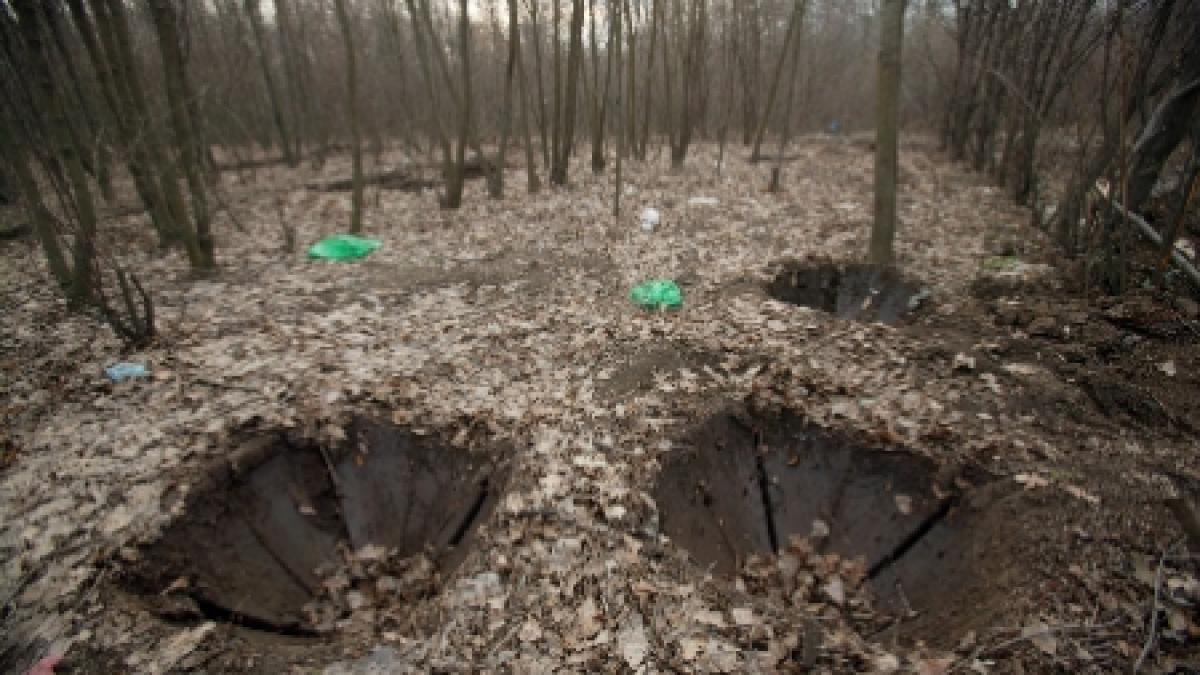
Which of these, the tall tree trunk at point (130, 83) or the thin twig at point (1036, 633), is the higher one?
the tall tree trunk at point (130, 83)

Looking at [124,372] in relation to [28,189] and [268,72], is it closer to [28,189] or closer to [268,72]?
[28,189]

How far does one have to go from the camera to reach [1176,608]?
2.52 m

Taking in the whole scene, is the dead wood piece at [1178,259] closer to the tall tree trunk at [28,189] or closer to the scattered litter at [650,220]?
the scattered litter at [650,220]

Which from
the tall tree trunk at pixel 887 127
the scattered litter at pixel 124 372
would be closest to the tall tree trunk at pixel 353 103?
the scattered litter at pixel 124 372

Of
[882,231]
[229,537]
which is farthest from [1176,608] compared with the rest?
[229,537]

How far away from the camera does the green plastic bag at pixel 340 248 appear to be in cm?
707

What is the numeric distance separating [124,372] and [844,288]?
21.7ft

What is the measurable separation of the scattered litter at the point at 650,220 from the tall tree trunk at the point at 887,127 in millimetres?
2843

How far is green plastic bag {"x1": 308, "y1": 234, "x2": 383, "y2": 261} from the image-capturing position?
7070mm

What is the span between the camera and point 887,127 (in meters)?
5.64

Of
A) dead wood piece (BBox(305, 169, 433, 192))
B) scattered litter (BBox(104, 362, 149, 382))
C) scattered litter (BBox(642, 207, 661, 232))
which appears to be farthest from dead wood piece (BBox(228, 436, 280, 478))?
dead wood piece (BBox(305, 169, 433, 192))

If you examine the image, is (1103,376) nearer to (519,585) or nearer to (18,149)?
(519,585)

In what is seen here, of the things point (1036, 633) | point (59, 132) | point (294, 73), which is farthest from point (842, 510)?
point (294, 73)

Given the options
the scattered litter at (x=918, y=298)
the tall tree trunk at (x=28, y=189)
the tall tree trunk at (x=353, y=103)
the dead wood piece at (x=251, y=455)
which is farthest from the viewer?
the tall tree trunk at (x=353, y=103)
